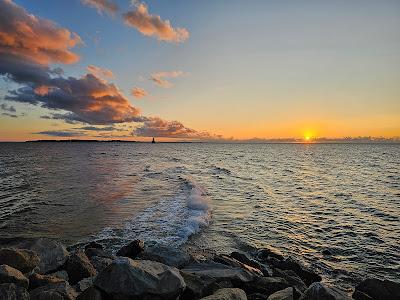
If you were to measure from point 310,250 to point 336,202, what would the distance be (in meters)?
12.3

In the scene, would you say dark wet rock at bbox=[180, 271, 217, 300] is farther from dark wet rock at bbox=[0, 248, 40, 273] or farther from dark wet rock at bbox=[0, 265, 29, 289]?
dark wet rock at bbox=[0, 248, 40, 273]

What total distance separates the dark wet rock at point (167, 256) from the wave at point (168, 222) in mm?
3691

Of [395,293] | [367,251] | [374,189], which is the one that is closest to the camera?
[395,293]

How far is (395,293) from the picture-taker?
8078 millimetres

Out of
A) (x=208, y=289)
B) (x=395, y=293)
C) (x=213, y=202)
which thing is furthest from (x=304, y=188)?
(x=208, y=289)

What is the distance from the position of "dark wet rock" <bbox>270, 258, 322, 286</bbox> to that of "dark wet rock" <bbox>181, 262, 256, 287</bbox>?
2.83 meters

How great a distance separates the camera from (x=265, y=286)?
829cm

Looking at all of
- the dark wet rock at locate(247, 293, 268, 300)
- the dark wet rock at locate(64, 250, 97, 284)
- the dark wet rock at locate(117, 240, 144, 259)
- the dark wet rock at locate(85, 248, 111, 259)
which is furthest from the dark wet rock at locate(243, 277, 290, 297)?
the dark wet rock at locate(85, 248, 111, 259)

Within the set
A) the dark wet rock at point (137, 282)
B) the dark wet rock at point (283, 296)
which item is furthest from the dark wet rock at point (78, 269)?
the dark wet rock at point (283, 296)

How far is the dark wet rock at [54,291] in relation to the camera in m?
6.10

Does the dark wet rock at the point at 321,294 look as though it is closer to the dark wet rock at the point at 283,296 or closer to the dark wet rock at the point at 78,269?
the dark wet rock at the point at 283,296

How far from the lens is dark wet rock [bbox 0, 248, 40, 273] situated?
295 inches

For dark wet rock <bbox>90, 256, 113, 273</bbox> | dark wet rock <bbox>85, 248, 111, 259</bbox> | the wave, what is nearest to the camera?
dark wet rock <bbox>90, 256, 113, 273</bbox>

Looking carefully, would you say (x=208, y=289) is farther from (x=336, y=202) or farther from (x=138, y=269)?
(x=336, y=202)
